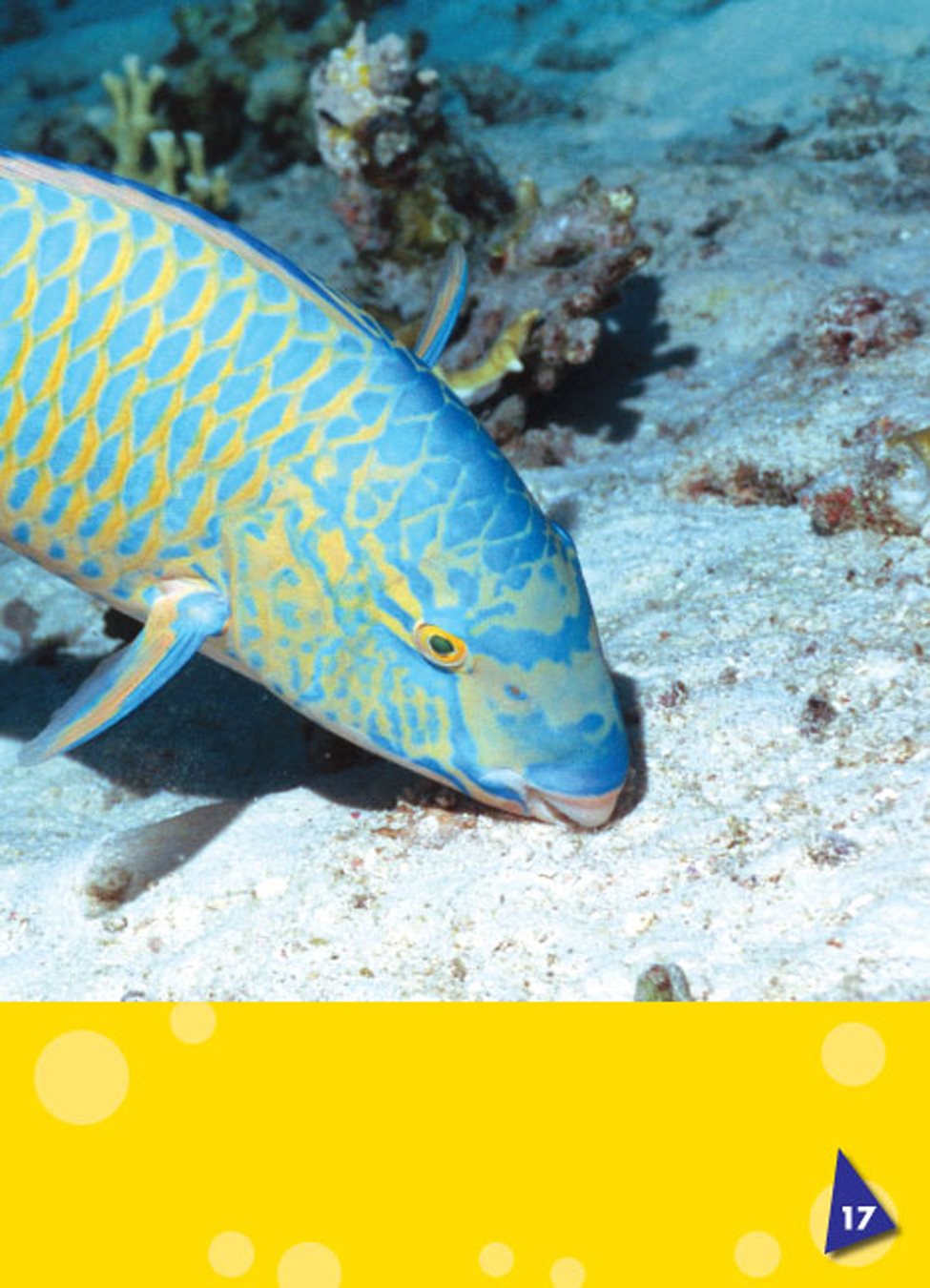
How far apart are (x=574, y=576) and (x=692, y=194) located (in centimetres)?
612

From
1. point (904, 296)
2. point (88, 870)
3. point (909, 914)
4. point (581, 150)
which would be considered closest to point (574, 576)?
point (909, 914)

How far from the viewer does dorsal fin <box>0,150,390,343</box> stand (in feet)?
8.17

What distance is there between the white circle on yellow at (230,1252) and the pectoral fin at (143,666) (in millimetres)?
1042

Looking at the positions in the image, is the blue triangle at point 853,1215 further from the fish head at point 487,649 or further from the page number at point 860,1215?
the fish head at point 487,649

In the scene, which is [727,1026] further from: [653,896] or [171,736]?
[171,736]

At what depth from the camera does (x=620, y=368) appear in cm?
629

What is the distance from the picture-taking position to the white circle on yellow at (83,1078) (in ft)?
6.44

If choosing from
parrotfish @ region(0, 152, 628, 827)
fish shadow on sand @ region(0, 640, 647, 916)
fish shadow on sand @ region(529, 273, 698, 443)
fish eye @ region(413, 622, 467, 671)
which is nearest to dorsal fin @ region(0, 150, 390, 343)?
parrotfish @ region(0, 152, 628, 827)

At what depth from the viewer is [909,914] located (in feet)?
7.01

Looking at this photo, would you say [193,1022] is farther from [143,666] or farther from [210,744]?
[210,744]

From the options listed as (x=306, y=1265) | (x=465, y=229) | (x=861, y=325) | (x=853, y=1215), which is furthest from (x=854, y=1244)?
(x=465, y=229)

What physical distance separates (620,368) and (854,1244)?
5.28 meters

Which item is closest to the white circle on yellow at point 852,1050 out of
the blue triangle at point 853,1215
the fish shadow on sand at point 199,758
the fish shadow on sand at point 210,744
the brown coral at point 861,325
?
the blue triangle at point 853,1215

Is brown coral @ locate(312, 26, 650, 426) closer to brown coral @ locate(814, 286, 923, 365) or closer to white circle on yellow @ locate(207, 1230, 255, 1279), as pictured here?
brown coral @ locate(814, 286, 923, 365)
